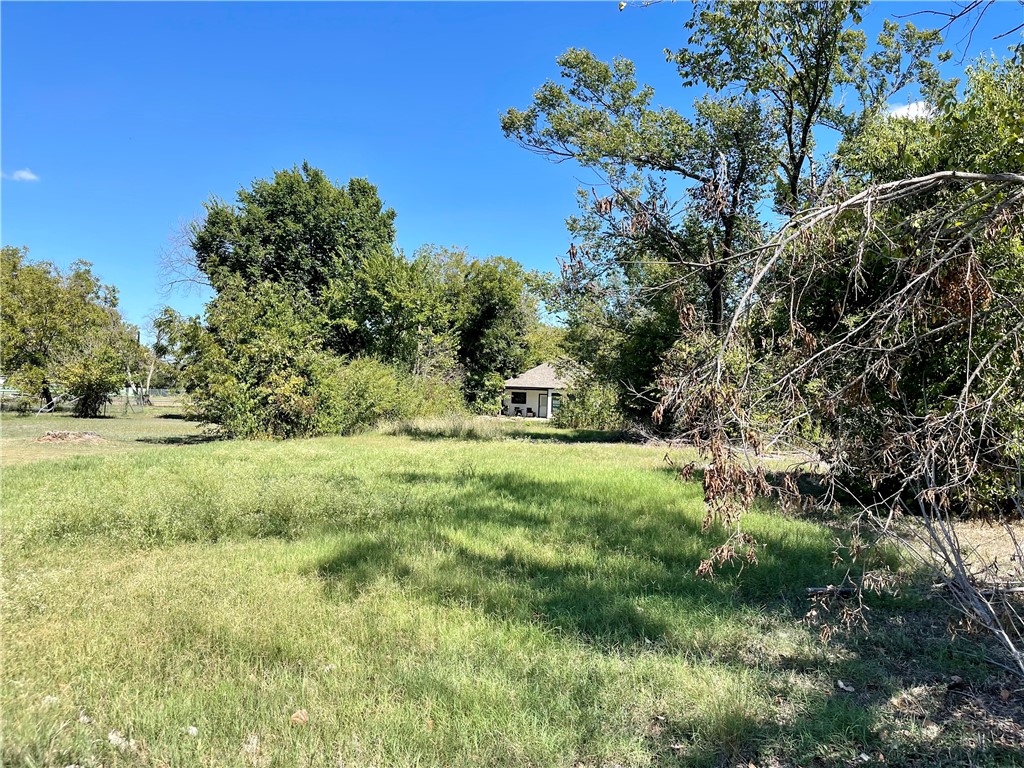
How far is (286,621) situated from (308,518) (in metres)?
3.27

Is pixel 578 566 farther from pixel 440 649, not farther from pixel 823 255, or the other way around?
pixel 823 255

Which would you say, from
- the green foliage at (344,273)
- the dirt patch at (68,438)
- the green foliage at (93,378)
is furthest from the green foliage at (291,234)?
the dirt patch at (68,438)

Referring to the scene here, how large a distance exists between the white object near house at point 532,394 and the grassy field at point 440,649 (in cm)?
3814

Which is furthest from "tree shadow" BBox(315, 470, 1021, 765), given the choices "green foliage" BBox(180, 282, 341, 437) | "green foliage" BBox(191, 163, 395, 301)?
"green foliage" BBox(191, 163, 395, 301)

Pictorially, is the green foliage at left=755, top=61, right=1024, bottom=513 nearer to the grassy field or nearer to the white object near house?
the grassy field

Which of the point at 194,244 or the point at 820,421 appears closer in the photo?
the point at 820,421

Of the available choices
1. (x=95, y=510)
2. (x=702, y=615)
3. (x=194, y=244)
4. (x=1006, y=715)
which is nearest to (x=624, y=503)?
(x=702, y=615)

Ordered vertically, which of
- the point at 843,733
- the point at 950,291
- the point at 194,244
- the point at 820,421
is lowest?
the point at 843,733

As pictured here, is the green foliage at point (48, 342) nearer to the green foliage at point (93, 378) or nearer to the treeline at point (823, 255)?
the green foliage at point (93, 378)

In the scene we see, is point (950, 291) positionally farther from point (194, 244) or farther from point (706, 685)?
point (194, 244)

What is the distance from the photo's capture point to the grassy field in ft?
8.86

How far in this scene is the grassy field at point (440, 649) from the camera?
2.70 meters

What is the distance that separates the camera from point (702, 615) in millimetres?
4293

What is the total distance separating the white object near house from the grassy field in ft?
125
